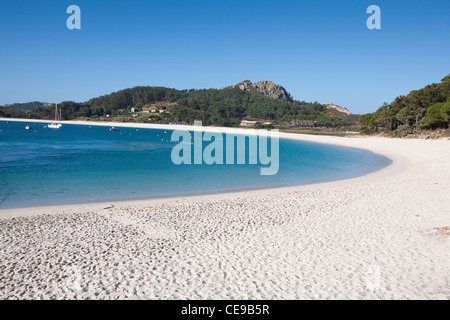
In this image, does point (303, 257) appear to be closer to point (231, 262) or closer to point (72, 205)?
point (231, 262)

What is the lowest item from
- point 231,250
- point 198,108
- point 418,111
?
point 231,250

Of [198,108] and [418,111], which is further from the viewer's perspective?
[198,108]

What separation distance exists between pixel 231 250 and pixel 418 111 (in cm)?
5215

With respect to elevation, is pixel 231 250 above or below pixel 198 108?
below

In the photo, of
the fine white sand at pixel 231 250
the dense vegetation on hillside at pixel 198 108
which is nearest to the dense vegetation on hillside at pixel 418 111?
the fine white sand at pixel 231 250

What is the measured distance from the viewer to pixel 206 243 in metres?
6.99

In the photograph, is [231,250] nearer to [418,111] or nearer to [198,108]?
[418,111]

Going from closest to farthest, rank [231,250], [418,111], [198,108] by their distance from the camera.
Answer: [231,250], [418,111], [198,108]

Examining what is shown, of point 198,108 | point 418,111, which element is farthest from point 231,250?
point 198,108

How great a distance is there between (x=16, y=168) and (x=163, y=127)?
87.5 m

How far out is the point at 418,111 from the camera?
48.2 m

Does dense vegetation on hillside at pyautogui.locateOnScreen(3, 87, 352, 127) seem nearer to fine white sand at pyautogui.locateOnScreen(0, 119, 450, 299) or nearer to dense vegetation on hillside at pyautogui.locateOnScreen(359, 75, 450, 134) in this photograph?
dense vegetation on hillside at pyautogui.locateOnScreen(359, 75, 450, 134)

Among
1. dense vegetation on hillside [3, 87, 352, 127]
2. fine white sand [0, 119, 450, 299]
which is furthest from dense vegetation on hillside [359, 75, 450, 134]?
dense vegetation on hillside [3, 87, 352, 127]
